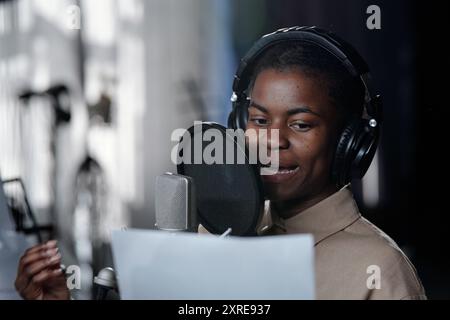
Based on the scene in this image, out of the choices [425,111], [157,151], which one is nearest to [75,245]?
[157,151]

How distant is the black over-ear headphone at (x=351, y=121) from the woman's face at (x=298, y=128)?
0.04 meters

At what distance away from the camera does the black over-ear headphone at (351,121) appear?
154cm

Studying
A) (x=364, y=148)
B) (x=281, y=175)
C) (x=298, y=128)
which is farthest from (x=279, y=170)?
(x=364, y=148)

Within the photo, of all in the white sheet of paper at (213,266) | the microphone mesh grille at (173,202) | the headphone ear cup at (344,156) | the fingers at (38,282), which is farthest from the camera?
the headphone ear cup at (344,156)

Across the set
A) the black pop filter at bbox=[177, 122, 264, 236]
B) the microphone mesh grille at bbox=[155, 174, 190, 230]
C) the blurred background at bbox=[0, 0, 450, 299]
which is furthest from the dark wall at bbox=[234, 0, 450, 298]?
the microphone mesh grille at bbox=[155, 174, 190, 230]

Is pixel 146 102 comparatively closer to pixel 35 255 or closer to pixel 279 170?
pixel 279 170

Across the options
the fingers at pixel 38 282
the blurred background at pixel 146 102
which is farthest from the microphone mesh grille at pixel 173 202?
the blurred background at pixel 146 102

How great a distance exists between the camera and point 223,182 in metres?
1.47

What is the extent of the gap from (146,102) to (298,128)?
0.51 metres

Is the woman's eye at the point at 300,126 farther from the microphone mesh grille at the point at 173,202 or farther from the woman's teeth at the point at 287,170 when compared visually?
the microphone mesh grille at the point at 173,202

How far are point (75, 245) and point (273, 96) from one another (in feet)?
2.59

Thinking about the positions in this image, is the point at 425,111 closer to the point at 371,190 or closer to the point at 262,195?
the point at 371,190

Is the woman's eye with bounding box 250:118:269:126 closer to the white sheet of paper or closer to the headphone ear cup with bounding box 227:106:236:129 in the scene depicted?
the headphone ear cup with bounding box 227:106:236:129

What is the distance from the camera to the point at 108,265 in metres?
1.94
